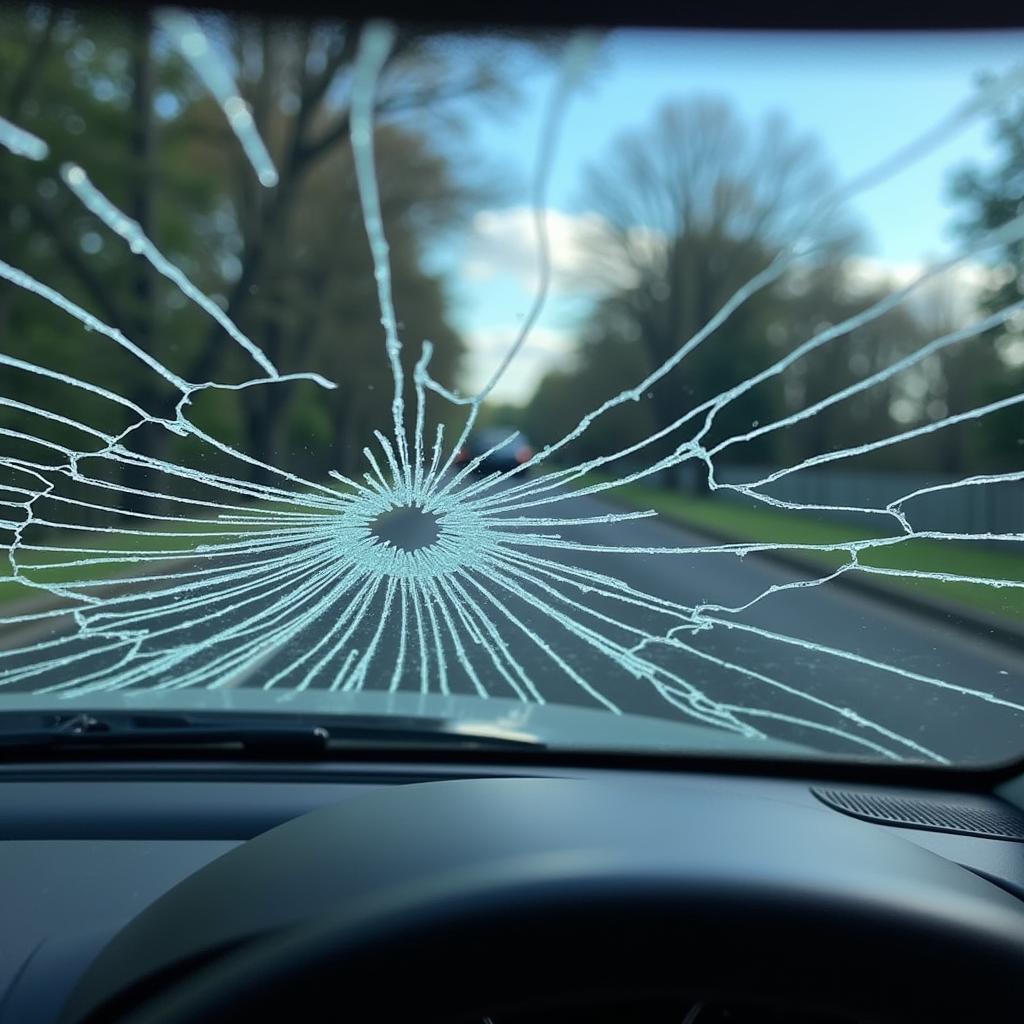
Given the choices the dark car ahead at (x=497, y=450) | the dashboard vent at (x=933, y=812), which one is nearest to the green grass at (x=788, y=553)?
the dark car ahead at (x=497, y=450)

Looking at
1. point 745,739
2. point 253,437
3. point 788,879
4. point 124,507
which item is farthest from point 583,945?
point 124,507

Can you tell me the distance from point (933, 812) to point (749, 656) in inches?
27.2

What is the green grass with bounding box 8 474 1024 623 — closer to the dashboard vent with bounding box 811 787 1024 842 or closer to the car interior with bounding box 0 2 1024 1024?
the dashboard vent with bounding box 811 787 1024 842

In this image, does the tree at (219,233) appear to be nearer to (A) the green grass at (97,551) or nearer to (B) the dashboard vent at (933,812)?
(A) the green grass at (97,551)

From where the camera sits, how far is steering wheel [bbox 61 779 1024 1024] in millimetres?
1970

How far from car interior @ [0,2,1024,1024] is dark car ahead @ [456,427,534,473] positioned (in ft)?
3.17

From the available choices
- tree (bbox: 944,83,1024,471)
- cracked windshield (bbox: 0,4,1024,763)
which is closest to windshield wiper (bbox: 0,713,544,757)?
cracked windshield (bbox: 0,4,1024,763)

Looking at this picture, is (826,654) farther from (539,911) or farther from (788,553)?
(539,911)

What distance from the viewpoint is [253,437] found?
10.5 ft

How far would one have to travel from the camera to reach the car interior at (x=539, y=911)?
198cm

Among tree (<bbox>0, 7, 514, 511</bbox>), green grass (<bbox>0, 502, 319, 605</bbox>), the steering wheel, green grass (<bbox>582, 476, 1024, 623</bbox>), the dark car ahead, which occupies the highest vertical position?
tree (<bbox>0, 7, 514, 511</bbox>)

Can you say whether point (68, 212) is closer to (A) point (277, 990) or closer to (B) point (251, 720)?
(B) point (251, 720)

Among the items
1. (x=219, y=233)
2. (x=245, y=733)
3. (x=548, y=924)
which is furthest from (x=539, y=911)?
(x=219, y=233)

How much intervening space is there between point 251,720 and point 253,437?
83cm
